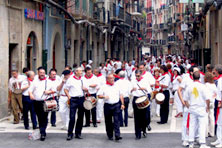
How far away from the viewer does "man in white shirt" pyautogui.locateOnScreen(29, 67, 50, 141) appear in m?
12.9

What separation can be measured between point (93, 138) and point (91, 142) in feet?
1.90

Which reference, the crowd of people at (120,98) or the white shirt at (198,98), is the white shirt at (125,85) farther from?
the white shirt at (198,98)

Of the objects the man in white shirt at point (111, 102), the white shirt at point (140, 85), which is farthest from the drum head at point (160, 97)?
the man in white shirt at point (111, 102)

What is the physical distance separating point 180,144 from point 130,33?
46.1m

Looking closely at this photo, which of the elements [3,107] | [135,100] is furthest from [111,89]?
[3,107]

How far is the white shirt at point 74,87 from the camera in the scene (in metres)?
13.0

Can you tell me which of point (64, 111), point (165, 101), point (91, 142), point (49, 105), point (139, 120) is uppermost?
point (49, 105)

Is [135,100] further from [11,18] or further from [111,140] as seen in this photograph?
[11,18]

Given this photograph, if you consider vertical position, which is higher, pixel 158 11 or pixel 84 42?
pixel 158 11

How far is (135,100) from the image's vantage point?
13391mm

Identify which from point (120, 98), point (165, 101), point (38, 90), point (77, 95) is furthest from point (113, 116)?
point (165, 101)

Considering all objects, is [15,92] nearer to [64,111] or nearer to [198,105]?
[64,111]

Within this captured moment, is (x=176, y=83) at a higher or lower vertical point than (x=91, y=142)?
higher

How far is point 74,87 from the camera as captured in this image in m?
13.0
